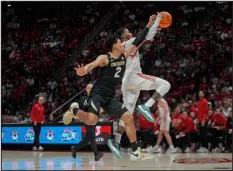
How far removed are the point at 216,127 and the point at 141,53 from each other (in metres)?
7.98

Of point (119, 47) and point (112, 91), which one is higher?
point (119, 47)

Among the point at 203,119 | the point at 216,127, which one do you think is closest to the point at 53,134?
the point at 203,119

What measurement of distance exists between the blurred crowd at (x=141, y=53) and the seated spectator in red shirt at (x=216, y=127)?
0.34ft

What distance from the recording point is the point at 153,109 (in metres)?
17.5

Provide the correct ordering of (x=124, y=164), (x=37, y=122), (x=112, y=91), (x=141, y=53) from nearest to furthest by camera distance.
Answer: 1. (x=112, y=91)
2. (x=124, y=164)
3. (x=37, y=122)
4. (x=141, y=53)

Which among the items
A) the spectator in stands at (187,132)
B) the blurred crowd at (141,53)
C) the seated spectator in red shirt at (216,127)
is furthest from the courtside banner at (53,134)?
the seated spectator in red shirt at (216,127)

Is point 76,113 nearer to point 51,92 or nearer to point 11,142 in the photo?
point 11,142

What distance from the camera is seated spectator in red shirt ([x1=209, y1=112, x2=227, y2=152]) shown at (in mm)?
15078

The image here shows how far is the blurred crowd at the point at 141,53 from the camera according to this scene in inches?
771

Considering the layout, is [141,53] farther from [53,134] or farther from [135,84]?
[135,84]

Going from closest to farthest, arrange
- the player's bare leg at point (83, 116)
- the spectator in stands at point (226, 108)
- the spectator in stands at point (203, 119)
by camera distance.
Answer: the player's bare leg at point (83, 116), the spectator in stands at point (203, 119), the spectator in stands at point (226, 108)

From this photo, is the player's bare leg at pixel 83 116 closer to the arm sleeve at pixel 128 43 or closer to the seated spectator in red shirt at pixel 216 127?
the arm sleeve at pixel 128 43

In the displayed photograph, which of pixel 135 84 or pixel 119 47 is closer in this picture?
pixel 119 47

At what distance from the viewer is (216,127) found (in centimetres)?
1512
